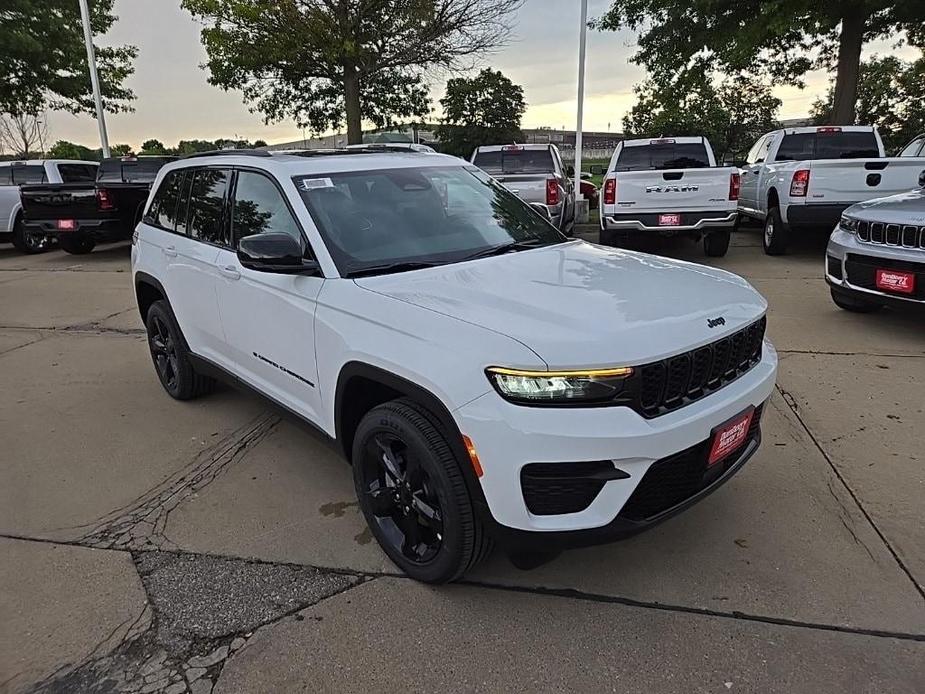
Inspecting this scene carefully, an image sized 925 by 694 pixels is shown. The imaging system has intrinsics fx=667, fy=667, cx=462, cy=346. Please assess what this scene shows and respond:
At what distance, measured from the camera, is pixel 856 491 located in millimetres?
3443

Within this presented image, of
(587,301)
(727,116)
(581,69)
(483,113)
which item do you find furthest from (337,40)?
(483,113)

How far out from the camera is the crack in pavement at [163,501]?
3.26 metres

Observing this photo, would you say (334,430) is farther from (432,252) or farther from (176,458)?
(176,458)

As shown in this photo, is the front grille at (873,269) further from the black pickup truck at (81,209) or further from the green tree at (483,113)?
the green tree at (483,113)

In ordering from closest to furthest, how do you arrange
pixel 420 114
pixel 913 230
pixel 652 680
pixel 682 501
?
1. pixel 652 680
2. pixel 682 501
3. pixel 913 230
4. pixel 420 114

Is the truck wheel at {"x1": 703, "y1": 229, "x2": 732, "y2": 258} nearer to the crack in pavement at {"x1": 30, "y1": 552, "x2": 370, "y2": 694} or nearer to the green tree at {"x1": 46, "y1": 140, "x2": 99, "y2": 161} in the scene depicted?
the crack in pavement at {"x1": 30, "y1": 552, "x2": 370, "y2": 694}

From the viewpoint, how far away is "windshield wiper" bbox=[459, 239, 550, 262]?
3.31 meters

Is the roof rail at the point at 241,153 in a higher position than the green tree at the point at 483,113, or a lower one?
lower

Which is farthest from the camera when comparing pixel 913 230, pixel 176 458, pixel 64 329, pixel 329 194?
pixel 64 329

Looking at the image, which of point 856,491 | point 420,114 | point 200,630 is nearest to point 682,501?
point 856,491

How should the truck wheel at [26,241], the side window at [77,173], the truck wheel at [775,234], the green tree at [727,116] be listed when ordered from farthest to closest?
the green tree at [727,116] → the side window at [77,173] → the truck wheel at [26,241] → the truck wheel at [775,234]

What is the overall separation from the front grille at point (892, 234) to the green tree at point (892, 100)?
20.6 m

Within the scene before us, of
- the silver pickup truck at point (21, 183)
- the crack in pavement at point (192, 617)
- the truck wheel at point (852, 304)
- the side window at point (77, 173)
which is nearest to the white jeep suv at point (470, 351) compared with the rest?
the crack in pavement at point (192, 617)

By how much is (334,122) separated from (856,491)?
19.0 m
